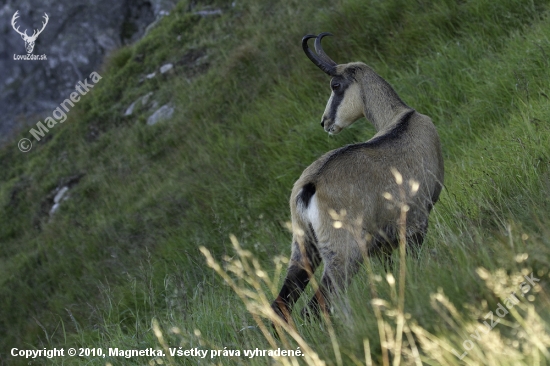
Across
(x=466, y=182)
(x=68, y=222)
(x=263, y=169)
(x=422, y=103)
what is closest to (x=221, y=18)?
(x=68, y=222)

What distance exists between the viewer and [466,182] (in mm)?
5082

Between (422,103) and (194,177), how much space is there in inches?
131

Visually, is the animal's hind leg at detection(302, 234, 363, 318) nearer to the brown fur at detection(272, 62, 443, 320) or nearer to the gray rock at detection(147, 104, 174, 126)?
the brown fur at detection(272, 62, 443, 320)

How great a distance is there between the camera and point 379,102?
5680 mm

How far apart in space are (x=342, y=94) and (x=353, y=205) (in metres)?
2.01

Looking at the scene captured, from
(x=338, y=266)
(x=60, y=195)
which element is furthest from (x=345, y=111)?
(x=60, y=195)

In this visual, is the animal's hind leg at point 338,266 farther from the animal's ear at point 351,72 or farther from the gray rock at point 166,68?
the gray rock at point 166,68

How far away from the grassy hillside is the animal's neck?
2.48 feet

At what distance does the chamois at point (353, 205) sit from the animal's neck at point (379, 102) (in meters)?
0.74

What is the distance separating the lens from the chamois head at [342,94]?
5844 millimetres

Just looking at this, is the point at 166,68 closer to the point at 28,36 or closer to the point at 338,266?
the point at 28,36

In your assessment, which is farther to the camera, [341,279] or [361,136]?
[361,136]

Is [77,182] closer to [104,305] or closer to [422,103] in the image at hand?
[104,305]

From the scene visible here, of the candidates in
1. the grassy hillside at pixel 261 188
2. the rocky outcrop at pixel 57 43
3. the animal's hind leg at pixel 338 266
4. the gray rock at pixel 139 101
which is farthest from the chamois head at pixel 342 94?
the rocky outcrop at pixel 57 43
